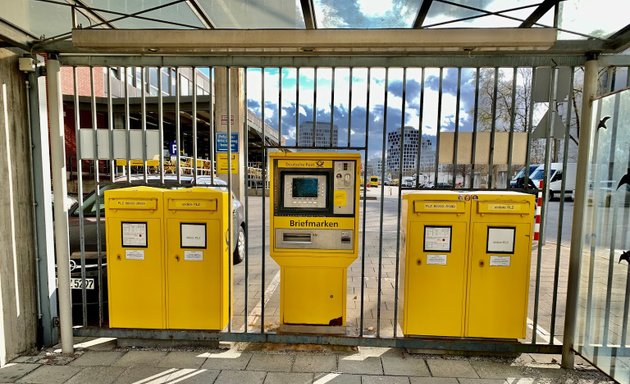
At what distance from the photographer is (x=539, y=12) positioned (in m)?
3.12

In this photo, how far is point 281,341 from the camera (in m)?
3.44

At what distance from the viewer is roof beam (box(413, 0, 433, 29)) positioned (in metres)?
3.04

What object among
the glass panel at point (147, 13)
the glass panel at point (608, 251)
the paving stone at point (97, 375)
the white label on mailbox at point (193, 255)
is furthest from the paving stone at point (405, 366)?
the glass panel at point (147, 13)

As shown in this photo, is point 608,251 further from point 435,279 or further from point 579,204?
point 435,279

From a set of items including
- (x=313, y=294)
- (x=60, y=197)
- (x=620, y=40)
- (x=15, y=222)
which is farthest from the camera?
(x=313, y=294)

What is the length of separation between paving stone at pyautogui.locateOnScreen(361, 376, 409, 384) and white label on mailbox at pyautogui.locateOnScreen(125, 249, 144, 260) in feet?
7.42

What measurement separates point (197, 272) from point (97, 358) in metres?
1.19

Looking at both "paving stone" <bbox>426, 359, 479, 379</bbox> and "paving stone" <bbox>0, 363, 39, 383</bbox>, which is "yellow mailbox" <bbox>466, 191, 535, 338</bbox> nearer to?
"paving stone" <bbox>426, 359, 479, 379</bbox>

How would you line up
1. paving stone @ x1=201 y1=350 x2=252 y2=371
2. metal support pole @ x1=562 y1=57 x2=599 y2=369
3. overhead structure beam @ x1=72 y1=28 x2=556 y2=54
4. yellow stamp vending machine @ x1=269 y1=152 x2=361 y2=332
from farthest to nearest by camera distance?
yellow stamp vending machine @ x1=269 y1=152 x2=361 y2=332, paving stone @ x1=201 y1=350 x2=252 y2=371, metal support pole @ x1=562 y1=57 x2=599 y2=369, overhead structure beam @ x1=72 y1=28 x2=556 y2=54

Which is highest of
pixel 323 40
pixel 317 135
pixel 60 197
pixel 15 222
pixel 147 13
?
pixel 147 13

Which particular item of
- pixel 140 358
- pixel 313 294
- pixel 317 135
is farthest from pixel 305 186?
pixel 140 358

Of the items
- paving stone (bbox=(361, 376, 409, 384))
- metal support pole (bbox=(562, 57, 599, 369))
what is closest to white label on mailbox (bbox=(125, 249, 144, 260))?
paving stone (bbox=(361, 376, 409, 384))

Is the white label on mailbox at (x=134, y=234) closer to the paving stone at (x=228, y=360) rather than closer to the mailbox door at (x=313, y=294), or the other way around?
the paving stone at (x=228, y=360)

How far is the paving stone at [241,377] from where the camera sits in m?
2.99
